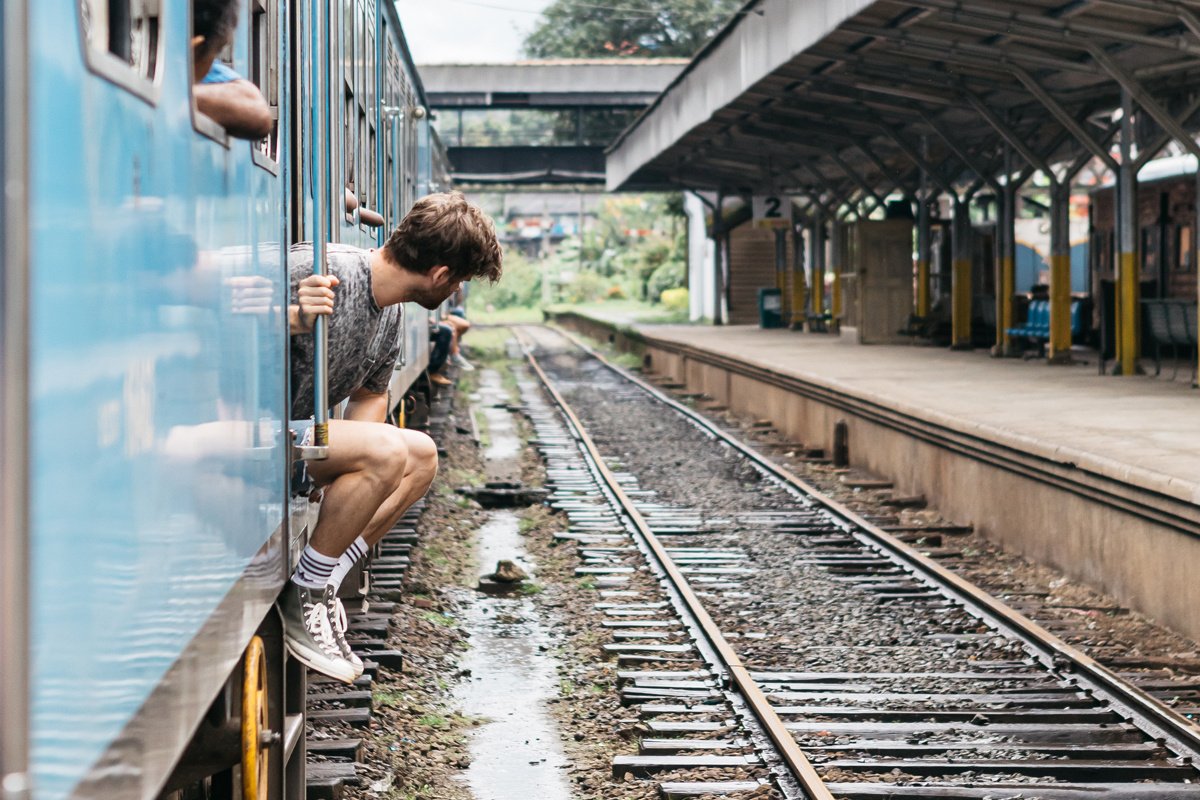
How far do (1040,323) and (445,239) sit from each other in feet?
56.7

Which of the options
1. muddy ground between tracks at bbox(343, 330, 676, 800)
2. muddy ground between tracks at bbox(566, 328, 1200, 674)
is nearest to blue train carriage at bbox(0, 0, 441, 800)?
muddy ground between tracks at bbox(343, 330, 676, 800)

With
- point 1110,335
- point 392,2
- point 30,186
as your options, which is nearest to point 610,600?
point 392,2

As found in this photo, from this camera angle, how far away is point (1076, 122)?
15.5 meters

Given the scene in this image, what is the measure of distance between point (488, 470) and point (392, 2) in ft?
19.9

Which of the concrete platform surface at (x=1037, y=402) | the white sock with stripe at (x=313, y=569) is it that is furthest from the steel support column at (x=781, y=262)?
the white sock with stripe at (x=313, y=569)

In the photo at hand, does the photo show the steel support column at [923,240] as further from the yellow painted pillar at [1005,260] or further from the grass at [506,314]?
the grass at [506,314]

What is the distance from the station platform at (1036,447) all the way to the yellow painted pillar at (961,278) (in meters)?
2.10

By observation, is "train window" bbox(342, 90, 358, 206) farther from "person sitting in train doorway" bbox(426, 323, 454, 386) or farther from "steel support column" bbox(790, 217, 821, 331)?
"steel support column" bbox(790, 217, 821, 331)

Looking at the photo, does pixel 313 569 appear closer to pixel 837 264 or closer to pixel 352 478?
pixel 352 478

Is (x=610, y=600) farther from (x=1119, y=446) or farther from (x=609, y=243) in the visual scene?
(x=609, y=243)

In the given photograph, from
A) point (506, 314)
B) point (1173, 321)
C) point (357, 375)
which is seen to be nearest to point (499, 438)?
point (1173, 321)

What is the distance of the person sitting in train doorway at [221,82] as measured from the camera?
232 centimetres

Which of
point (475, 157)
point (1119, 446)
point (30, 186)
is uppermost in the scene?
point (475, 157)

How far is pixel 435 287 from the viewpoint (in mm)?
4145
